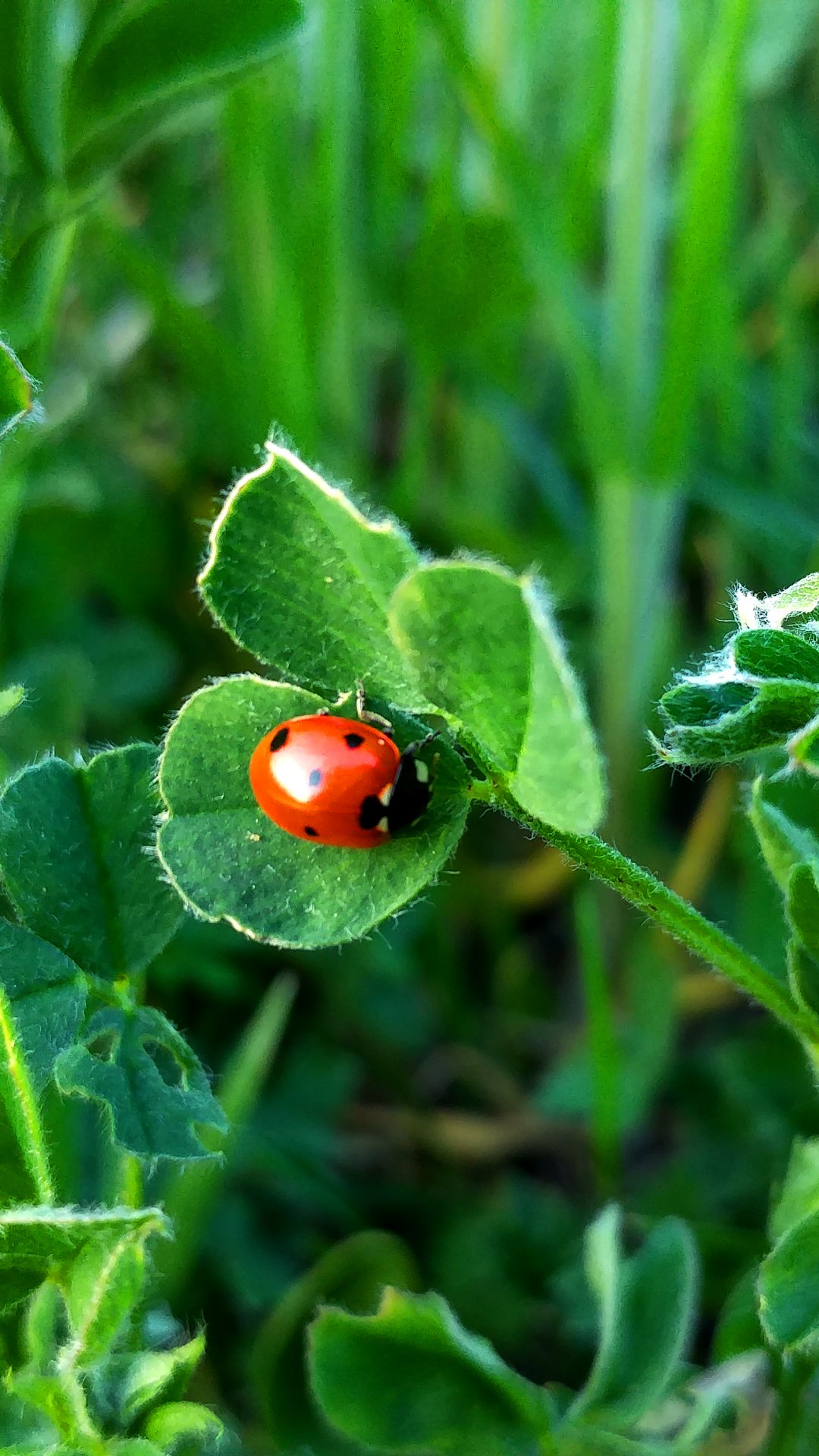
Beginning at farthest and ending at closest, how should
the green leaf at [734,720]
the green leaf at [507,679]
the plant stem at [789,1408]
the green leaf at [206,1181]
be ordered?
the green leaf at [206,1181] < the plant stem at [789,1408] < the green leaf at [734,720] < the green leaf at [507,679]

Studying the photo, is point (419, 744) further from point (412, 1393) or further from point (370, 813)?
point (412, 1393)

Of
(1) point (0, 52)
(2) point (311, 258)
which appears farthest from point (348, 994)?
(1) point (0, 52)

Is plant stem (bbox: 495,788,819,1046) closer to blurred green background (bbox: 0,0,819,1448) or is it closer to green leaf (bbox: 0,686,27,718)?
green leaf (bbox: 0,686,27,718)

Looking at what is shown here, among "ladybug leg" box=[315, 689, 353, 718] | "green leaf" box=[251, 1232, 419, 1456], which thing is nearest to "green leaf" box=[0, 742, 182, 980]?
"ladybug leg" box=[315, 689, 353, 718]

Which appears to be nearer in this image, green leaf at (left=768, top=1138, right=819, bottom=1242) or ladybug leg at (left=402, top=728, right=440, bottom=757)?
ladybug leg at (left=402, top=728, right=440, bottom=757)

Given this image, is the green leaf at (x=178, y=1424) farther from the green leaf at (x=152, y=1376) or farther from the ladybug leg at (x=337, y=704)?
the ladybug leg at (x=337, y=704)

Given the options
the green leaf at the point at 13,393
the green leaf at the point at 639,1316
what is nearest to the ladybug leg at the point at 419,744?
the green leaf at the point at 13,393

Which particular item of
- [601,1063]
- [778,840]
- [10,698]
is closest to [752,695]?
[778,840]
